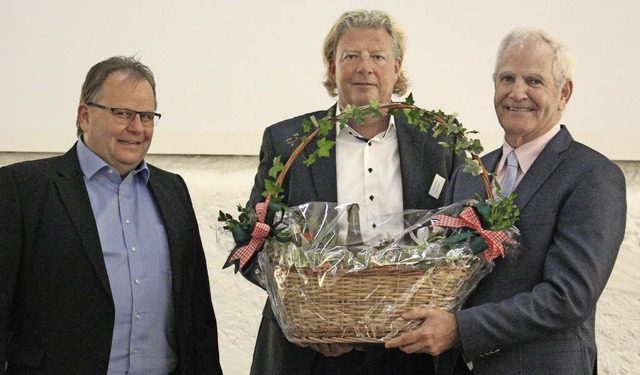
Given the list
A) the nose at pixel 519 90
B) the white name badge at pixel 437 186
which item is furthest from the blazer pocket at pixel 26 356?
the nose at pixel 519 90

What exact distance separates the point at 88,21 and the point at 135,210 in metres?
1.95

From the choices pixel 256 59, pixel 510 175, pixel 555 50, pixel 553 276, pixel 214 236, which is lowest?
pixel 214 236

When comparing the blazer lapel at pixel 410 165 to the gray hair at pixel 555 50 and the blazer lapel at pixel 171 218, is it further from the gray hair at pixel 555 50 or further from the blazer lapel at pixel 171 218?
the blazer lapel at pixel 171 218

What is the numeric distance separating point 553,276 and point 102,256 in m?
1.18

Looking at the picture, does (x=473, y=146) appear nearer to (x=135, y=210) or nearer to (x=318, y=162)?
(x=318, y=162)

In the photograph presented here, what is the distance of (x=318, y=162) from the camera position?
3.10 meters

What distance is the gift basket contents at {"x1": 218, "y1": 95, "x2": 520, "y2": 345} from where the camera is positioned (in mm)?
2578

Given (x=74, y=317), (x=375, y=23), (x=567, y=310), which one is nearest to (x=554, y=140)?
(x=567, y=310)

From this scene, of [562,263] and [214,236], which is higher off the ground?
[562,263]

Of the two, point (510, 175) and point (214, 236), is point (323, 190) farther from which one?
point (214, 236)

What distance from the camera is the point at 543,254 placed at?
2.66 metres

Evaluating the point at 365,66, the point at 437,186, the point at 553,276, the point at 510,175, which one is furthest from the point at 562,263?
the point at 365,66

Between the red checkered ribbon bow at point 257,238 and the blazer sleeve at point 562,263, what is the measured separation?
550 millimetres

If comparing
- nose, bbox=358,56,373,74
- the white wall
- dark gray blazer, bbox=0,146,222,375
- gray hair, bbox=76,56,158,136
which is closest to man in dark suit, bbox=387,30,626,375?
nose, bbox=358,56,373,74
